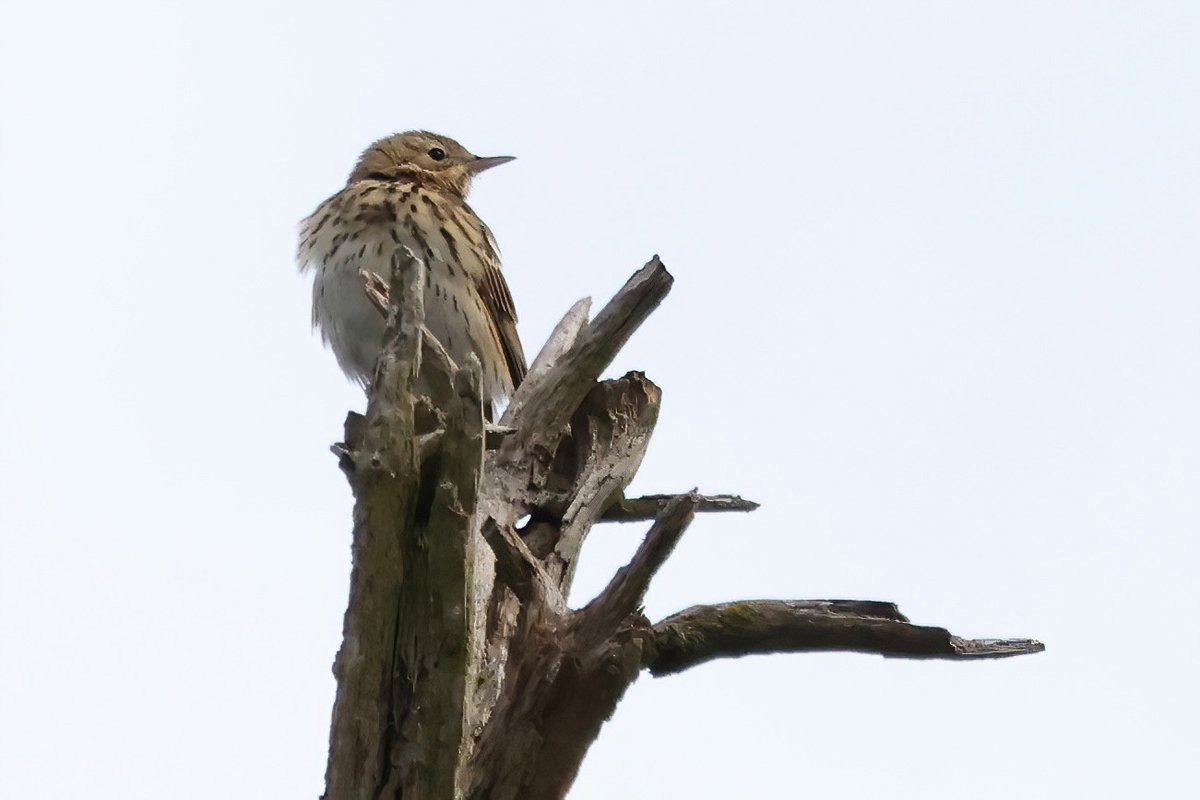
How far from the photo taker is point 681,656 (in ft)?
17.7

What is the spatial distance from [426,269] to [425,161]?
259 cm

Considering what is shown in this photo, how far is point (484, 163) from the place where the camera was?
1110cm

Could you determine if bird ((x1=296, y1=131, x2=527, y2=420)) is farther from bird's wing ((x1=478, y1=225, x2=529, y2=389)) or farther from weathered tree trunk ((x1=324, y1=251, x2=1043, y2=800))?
weathered tree trunk ((x1=324, y1=251, x2=1043, y2=800))

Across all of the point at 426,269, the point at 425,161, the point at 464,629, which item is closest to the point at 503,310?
the point at 426,269

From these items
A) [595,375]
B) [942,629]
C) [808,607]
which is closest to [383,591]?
[808,607]

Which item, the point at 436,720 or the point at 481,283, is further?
the point at 481,283

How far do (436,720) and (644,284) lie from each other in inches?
102

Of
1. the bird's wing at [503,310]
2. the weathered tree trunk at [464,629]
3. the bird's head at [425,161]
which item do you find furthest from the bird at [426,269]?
the weathered tree trunk at [464,629]

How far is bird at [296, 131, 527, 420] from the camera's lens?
8891 millimetres

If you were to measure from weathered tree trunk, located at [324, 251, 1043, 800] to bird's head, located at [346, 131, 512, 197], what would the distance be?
435cm

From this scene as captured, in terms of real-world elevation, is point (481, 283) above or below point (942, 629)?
above

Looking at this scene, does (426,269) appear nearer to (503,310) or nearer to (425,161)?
(503,310)

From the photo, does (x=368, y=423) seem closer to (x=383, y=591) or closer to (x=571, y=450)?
(x=383, y=591)

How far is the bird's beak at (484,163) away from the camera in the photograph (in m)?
11.1
